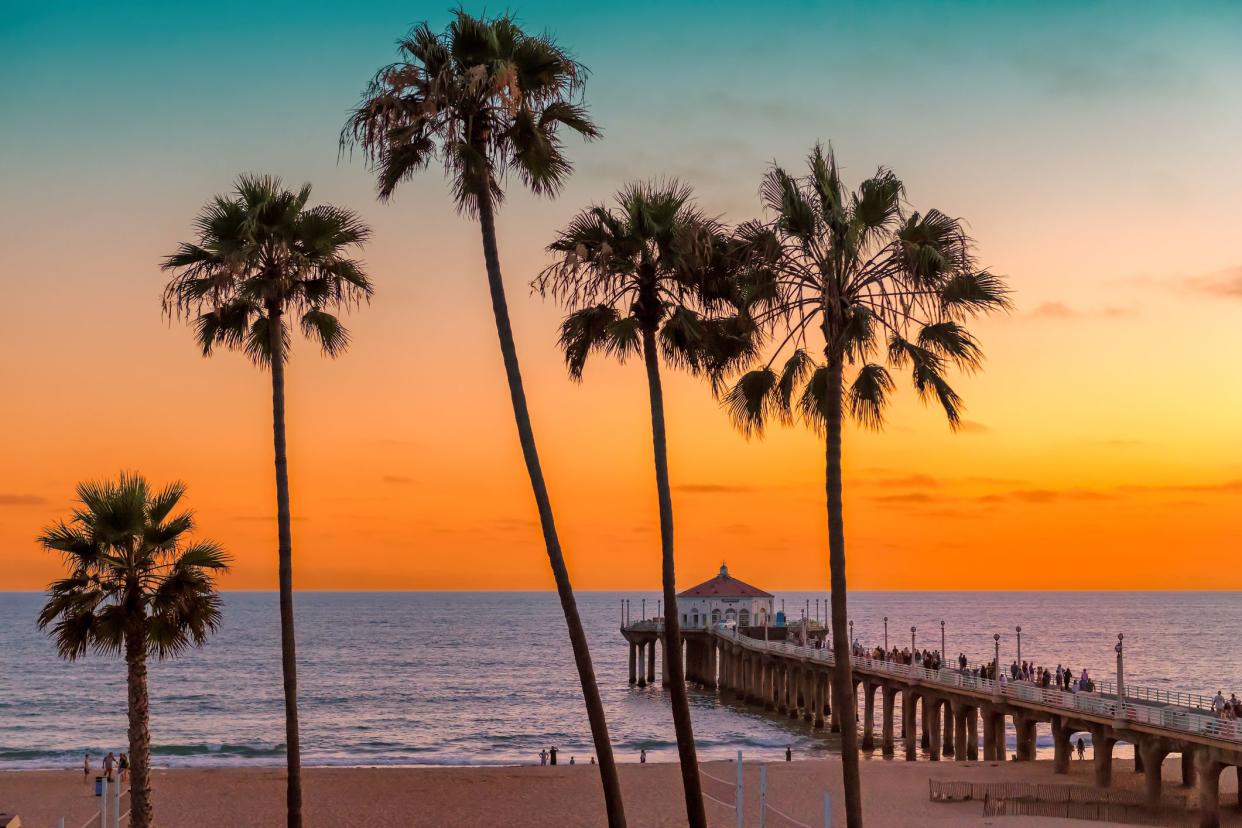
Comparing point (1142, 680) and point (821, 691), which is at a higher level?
point (821, 691)

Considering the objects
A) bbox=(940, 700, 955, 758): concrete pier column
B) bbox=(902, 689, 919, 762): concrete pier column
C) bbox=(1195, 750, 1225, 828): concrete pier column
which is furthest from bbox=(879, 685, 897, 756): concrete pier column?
bbox=(1195, 750, 1225, 828): concrete pier column

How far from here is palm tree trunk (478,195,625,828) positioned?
1697 centimetres

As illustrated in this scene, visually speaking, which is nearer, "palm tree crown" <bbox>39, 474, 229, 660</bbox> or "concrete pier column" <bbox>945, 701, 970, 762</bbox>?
"palm tree crown" <bbox>39, 474, 229, 660</bbox>

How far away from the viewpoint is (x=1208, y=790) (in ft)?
97.5

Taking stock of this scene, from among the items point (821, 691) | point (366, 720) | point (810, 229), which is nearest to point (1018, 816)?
point (810, 229)

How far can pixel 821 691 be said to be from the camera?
63406mm

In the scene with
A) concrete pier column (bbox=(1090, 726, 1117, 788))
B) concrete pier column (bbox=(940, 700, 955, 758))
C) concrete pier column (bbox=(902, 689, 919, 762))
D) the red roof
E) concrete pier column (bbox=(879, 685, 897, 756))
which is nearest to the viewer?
concrete pier column (bbox=(1090, 726, 1117, 788))

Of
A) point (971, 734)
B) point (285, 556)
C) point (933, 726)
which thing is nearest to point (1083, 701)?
point (971, 734)

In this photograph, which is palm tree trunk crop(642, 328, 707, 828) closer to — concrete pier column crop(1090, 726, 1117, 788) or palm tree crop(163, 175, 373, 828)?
palm tree crop(163, 175, 373, 828)

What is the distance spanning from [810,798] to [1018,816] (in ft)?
20.9

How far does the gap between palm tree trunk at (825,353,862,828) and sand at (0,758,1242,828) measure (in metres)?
16.3

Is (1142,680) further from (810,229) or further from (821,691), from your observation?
(810,229)

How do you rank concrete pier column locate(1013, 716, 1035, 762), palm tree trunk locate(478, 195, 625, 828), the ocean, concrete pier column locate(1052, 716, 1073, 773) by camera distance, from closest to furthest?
palm tree trunk locate(478, 195, 625, 828) → concrete pier column locate(1052, 716, 1073, 773) → concrete pier column locate(1013, 716, 1035, 762) → the ocean

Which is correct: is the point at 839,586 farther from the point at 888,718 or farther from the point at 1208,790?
the point at 888,718
